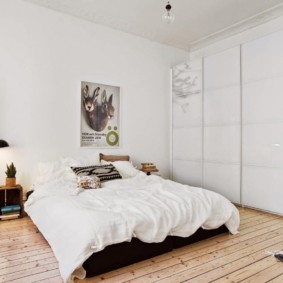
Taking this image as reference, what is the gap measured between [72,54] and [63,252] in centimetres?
297

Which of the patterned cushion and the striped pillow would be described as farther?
the striped pillow

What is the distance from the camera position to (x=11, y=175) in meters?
3.16

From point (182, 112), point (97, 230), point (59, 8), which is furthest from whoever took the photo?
point (182, 112)

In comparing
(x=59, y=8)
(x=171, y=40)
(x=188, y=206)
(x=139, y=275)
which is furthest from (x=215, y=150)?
(x=59, y=8)

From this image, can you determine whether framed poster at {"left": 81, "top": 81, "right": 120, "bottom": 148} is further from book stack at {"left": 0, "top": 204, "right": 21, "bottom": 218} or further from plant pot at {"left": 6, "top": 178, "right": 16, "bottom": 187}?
book stack at {"left": 0, "top": 204, "right": 21, "bottom": 218}

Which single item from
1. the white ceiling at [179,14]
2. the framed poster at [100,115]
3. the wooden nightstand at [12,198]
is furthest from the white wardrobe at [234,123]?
the wooden nightstand at [12,198]

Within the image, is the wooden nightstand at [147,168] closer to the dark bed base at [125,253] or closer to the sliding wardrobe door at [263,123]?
the sliding wardrobe door at [263,123]

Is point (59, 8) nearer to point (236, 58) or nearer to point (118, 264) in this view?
point (236, 58)

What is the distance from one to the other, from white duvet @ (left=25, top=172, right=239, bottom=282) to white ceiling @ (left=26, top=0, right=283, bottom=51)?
2.55m

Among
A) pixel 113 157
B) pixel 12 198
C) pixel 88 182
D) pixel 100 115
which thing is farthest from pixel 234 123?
pixel 12 198

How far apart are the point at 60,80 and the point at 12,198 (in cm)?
182

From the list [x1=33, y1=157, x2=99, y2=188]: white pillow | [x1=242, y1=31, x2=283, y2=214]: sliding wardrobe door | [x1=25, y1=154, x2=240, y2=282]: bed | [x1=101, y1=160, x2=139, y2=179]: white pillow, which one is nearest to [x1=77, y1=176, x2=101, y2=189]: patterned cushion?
[x1=25, y1=154, x2=240, y2=282]: bed

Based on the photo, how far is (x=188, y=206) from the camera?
7.68ft

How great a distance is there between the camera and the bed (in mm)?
1808
